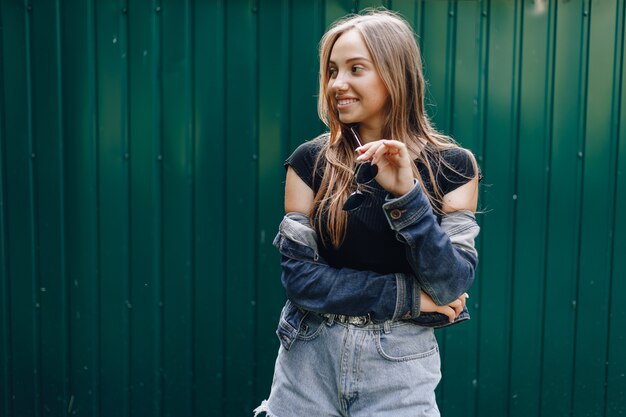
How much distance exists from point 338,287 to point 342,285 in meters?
0.01

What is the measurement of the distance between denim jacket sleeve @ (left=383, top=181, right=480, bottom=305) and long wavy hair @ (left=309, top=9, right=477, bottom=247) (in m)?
Answer: 0.18

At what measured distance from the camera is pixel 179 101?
3.66 meters

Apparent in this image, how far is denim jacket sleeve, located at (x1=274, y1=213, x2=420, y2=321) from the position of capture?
1.96 m

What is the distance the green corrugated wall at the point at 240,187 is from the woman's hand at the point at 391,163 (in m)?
1.79

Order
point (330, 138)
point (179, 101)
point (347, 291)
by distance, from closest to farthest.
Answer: point (347, 291) → point (330, 138) → point (179, 101)

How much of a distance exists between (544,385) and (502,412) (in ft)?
0.90

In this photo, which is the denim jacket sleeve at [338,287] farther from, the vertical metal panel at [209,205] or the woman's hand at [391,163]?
the vertical metal panel at [209,205]

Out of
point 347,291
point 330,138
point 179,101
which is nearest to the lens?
point 347,291

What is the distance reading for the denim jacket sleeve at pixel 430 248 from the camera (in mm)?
1851

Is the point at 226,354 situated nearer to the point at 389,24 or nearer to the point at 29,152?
the point at 29,152

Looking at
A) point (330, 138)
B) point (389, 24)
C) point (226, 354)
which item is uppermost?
point (389, 24)

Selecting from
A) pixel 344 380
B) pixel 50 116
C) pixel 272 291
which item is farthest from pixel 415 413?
pixel 50 116

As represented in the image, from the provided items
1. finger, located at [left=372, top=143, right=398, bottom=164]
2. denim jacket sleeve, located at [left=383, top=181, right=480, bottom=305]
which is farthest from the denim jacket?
finger, located at [left=372, top=143, right=398, bottom=164]

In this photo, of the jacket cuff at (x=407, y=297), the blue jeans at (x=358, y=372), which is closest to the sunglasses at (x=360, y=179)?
the jacket cuff at (x=407, y=297)
